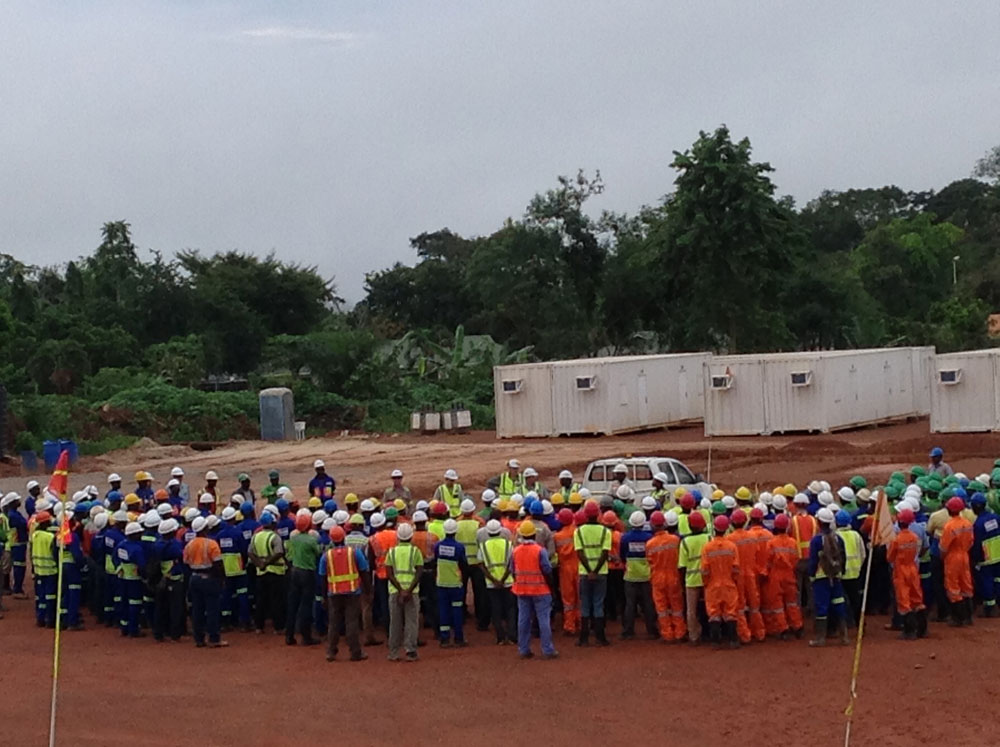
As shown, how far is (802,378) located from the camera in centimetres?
4025

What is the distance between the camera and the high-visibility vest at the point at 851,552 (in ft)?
52.0

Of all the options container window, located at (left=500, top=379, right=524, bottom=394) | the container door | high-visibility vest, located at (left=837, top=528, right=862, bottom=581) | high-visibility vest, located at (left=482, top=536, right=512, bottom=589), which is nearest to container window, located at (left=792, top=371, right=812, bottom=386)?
the container door

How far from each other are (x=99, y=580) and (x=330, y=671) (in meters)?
4.92

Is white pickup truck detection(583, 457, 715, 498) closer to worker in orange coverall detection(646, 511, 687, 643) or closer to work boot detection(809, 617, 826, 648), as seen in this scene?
worker in orange coverall detection(646, 511, 687, 643)

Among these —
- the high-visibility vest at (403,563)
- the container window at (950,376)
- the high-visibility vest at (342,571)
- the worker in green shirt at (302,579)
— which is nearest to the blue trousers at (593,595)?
the high-visibility vest at (403,563)

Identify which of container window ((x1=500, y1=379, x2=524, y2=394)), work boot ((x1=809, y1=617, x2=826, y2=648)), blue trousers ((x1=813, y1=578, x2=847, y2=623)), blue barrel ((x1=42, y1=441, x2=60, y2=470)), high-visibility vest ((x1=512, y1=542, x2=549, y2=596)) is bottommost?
work boot ((x1=809, y1=617, x2=826, y2=648))

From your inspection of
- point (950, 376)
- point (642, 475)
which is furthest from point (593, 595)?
point (950, 376)

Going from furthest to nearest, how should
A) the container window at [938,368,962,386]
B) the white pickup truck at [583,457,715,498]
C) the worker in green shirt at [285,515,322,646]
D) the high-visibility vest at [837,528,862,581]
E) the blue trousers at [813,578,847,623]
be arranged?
the container window at [938,368,962,386]
the white pickup truck at [583,457,715,498]
the worker in green shirt at [285,515,322,646]
the high-visibility vest at [837,528,862,581]
the blue trousers at [813,578,847,623]

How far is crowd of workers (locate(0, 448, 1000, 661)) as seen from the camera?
51.5 feet

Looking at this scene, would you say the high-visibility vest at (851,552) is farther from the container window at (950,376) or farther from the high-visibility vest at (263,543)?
the container window at (950,376)

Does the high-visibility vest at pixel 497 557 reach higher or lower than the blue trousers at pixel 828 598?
higher

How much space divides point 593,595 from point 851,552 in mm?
2996

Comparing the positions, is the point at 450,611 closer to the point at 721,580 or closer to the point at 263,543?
the point at 263,543

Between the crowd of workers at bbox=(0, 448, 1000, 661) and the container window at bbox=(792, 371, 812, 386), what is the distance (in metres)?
22.0
